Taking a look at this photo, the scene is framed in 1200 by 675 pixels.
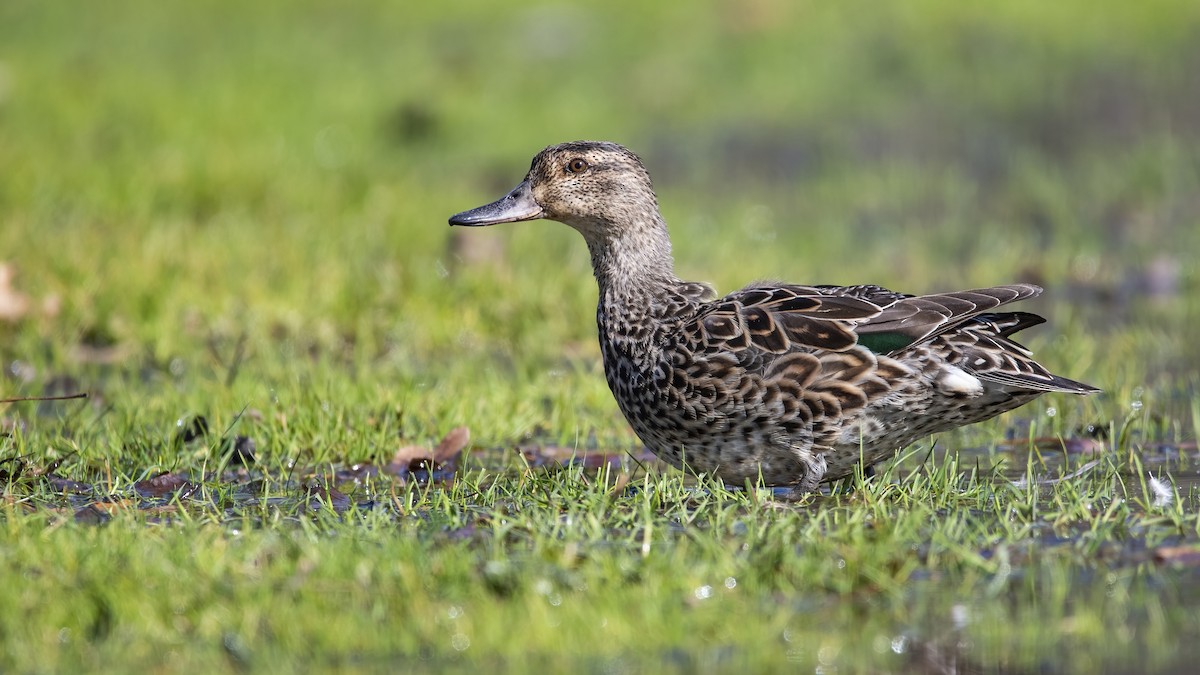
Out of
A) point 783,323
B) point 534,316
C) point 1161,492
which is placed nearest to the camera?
point 1161,492

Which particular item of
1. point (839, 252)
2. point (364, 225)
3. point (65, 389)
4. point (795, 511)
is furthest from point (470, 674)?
point (839, 252)

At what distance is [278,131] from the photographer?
1216 centimetres

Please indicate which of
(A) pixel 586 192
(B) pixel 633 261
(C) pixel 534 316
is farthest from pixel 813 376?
(C) pixel 534 316

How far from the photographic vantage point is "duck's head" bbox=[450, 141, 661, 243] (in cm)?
609

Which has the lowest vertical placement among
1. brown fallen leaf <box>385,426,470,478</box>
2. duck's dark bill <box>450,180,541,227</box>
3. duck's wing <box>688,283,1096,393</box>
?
brown fallen leaf <box>385,426,470,478</box>

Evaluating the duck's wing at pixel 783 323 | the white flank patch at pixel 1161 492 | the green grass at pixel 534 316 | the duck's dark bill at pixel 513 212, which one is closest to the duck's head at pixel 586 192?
the duck's dark bill at pixel 513 212

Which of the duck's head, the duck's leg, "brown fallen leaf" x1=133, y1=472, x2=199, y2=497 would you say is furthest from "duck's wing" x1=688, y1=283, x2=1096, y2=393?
"brown fallen leaf" x1=133, y1=472, x2=199, y2=497

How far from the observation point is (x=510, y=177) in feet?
39.7

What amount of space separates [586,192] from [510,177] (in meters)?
6.07

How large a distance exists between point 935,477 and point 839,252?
502cm

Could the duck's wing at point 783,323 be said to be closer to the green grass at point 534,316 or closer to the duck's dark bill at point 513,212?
the green grass at point 534,316

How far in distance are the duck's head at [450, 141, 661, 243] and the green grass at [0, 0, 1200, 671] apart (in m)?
0.81

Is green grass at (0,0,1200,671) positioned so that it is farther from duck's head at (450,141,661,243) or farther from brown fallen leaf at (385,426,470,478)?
duck's head at (450,141,661,243)

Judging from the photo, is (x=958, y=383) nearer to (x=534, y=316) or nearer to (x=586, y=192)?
(x=586, y=192)
